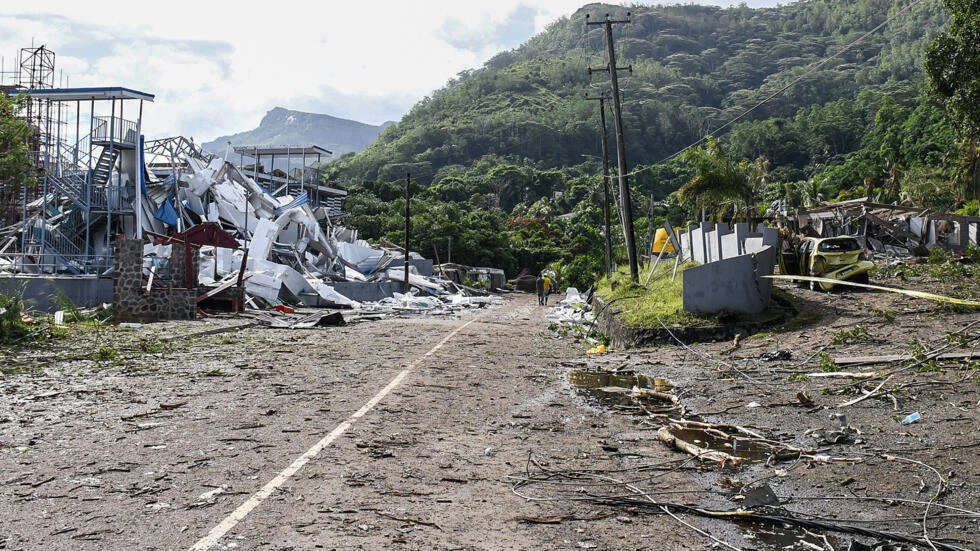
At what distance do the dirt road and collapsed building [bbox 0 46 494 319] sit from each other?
1555 centimetres

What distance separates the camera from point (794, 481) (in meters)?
6.22

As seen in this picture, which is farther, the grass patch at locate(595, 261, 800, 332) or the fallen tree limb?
the grass patch at locate(595, 261, 800, 332)

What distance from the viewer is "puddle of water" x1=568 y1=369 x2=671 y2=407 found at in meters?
10.6

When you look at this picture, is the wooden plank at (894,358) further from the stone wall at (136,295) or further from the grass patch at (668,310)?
the stone wall at (136,295)

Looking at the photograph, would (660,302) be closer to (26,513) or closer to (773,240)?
(773,240)

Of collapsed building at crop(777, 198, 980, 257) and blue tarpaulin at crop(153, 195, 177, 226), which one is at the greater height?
blue tarpaulin at crop(153, 195, 177, 226)

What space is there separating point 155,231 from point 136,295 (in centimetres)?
1511

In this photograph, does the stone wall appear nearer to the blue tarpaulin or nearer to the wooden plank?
the blue tarpaulin

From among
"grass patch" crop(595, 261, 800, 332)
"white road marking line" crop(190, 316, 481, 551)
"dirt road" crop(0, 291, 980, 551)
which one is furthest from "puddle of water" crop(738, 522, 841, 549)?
"grass patch" crop(595, 261, 800, 332)

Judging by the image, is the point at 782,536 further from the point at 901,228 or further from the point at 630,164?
the point at 630,164

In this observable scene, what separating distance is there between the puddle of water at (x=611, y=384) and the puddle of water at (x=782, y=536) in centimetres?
494

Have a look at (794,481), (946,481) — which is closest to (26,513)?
(794,481)

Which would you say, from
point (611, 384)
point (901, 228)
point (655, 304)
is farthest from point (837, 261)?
point (901, 228)

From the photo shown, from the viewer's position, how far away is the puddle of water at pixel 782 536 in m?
4.80
